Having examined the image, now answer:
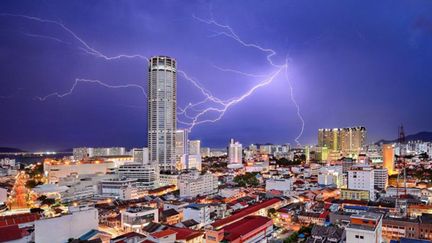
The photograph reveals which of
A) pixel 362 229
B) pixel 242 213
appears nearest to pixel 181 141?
pixel 242 213

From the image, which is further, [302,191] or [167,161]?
[167,161]

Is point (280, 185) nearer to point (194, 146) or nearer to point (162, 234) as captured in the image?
point (162, 234)

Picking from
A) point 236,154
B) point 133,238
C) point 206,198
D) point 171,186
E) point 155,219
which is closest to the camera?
point 133,238

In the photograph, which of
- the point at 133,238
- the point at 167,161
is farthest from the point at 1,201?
the point at 167,161

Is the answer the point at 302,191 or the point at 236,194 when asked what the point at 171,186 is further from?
the point at 302,191

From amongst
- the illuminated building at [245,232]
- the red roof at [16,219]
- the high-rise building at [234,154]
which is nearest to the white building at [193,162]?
A: the high-rise building at [234,154]

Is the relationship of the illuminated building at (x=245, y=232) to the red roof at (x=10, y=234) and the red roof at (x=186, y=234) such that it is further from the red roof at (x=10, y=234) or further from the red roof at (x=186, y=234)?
the red roof at (x=10, y=234)

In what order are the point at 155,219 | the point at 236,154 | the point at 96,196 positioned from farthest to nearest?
the point at 236,154, the point at 96,196, the point at 155,219
